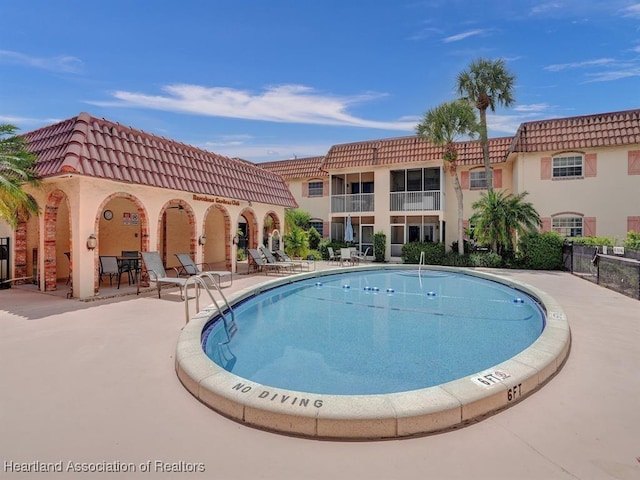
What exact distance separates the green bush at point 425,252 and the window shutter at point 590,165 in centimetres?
850

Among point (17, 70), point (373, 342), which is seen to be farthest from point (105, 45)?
point (373, 342)

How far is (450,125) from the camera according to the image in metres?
19.2

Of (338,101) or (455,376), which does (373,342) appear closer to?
(455,376)

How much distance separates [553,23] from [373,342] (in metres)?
12.6

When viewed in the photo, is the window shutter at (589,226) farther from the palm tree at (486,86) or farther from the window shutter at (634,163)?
the palm tree at (486,86)

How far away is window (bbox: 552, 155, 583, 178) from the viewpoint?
1912cm

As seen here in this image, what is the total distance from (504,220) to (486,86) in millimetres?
8016

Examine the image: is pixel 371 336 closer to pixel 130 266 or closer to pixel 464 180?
pixel 130 266

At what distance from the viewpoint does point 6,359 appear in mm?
4992

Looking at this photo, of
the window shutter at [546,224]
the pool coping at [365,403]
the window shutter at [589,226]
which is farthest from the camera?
the window shutter at [546,224]

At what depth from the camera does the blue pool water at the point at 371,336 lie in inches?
200

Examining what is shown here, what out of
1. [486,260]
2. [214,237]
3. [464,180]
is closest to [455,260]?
[486,260]

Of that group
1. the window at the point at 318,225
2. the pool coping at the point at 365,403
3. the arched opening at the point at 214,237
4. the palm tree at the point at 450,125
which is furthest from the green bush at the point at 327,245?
the pool coping at the point at 365,403

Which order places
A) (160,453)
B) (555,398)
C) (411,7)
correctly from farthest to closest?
(411,7) < (555,398) < (160,453)
